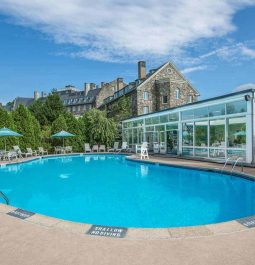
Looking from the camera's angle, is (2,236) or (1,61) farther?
(1,61)

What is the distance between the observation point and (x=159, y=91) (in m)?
31.4

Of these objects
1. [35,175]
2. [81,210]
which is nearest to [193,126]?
[35,175]

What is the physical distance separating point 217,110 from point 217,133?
3.92 feet

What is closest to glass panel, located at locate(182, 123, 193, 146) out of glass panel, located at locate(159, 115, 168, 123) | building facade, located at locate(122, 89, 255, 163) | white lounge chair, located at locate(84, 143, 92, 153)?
building facade, located at locate(122, 89, 255, 163)

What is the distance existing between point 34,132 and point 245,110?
16462 mm

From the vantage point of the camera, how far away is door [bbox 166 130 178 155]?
1848 centimetres

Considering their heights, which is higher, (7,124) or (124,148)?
(7,124)

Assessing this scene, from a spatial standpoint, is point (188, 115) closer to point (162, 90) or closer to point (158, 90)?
point (162, 90)

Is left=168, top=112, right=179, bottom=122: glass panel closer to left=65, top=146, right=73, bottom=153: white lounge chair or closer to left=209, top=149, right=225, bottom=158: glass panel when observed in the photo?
left=209, top=149, right=225, bottom=158: glass panel

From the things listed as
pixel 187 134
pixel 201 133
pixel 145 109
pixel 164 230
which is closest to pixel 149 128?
pixel 187 134

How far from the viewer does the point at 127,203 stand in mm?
7164

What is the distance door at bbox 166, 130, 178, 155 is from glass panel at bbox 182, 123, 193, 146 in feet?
3.69

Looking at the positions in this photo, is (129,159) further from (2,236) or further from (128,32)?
(2,236)

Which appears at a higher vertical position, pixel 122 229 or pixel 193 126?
pixel 193 126
